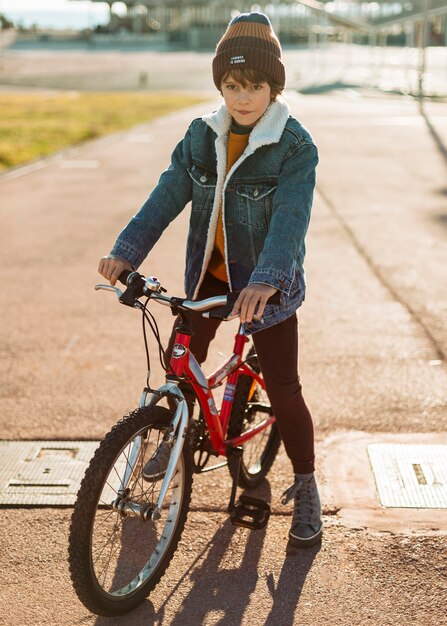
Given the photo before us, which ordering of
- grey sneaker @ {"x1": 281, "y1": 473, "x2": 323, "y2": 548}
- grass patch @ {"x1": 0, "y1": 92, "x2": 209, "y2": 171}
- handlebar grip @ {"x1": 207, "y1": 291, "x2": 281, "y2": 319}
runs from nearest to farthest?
handlebar grip @ {"x1": 207, "y1": 291, "x2": 281, "y2": 319} → grey sneaker @ {"x1": 281, "y1": 473, "x2": 323, "y2": 548} → grass patch @ {"x1": 0, "y1": 92, "x2": 209, "y2": 171}

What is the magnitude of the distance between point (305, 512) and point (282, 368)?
0.63 m

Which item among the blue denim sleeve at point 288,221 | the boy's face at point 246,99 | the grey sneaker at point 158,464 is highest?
the boy's face at point 246,99

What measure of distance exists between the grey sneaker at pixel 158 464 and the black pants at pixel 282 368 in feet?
1.34

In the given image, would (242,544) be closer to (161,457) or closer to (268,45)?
(161,457)

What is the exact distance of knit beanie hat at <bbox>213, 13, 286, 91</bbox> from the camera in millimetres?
3076

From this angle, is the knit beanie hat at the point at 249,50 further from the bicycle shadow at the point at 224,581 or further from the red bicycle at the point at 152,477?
the bicycle shadow at the point at 224,581

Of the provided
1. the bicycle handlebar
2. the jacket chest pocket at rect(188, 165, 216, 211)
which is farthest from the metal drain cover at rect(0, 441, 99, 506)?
the jacket chest pocket at rect(188, 165, 216, 211)

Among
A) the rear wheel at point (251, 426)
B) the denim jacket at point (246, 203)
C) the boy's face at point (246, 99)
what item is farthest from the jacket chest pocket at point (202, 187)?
the rear wheel at point (251, 426)

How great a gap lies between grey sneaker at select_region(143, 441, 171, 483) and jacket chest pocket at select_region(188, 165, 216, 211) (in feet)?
2.87

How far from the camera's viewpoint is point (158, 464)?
10.2 feet

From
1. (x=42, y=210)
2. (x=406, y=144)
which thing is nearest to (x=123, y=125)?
(x=406, y=144)

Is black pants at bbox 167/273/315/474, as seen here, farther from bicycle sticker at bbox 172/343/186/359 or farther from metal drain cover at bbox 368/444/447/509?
metal drain cover at bbox 368/444/447/509

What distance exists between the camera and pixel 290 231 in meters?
3.10

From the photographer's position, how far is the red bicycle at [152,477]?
2.90m
